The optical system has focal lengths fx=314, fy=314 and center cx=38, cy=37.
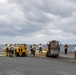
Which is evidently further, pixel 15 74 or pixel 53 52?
pixel 53 52

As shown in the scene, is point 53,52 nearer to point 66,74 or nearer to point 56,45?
point 56,45

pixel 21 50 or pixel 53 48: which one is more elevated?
pixel 53 48

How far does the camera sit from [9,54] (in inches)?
1893

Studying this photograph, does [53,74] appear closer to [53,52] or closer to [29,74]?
[29,74]

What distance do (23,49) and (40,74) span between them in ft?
89.7

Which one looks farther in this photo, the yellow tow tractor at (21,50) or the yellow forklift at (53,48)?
the yellow tow tractor at (21,50)

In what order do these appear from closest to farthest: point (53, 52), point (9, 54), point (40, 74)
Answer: point (40, 74)
point (53, 52)
point (9, 54)

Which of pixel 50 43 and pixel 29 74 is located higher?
pixel 50 43

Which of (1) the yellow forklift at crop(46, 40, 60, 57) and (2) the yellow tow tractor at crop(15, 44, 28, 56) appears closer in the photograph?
(1) the yellow forklift at crop(46, 40, 60, 57)

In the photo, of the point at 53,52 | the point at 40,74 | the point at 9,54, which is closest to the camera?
the point at 40,74

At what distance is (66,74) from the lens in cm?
2123

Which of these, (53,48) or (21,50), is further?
(21,50)

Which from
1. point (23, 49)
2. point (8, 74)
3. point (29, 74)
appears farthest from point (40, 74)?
point (23, 49)

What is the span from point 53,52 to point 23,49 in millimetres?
5609
